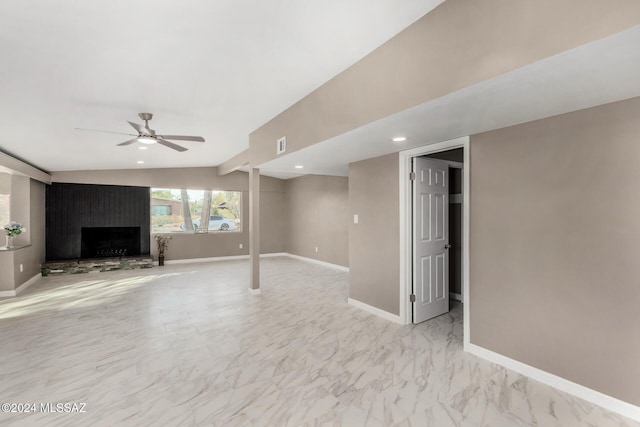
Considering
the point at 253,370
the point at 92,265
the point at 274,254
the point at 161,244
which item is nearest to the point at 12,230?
the point at 92,265

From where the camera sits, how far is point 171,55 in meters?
2.31

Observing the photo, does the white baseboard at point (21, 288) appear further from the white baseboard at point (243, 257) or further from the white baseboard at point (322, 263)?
the white baseboard at point (322, 263)

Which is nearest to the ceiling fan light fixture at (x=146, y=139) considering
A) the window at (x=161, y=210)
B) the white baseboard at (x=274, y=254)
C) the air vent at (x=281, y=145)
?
the air vent at (x=281, y=145)

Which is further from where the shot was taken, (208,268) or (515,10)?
(208,268)

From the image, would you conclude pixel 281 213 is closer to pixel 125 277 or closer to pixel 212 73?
pixel 125 277

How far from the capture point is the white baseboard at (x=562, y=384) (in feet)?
6.91

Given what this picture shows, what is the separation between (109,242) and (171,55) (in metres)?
7.21

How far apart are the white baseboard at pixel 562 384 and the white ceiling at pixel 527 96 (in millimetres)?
2104

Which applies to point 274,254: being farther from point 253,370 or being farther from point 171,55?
point 171,55

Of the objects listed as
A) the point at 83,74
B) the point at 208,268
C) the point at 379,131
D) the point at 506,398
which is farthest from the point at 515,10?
the point at 208,268

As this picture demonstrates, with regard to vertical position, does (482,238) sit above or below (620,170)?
below

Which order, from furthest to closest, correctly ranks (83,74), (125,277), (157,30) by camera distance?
(125,277) < (83,74) < (157,30)

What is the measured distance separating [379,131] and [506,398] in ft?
7.83

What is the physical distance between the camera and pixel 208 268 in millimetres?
7680
